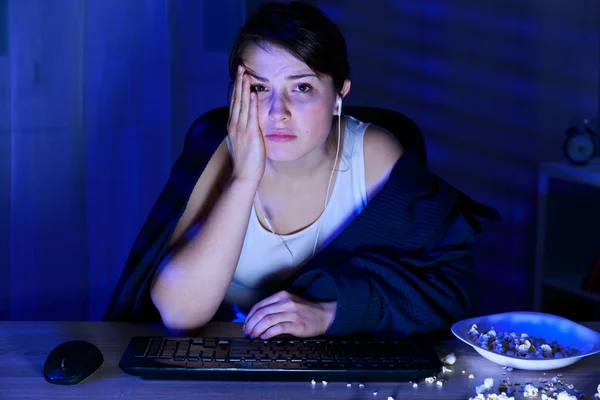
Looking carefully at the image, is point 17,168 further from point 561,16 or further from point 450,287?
point 561,16

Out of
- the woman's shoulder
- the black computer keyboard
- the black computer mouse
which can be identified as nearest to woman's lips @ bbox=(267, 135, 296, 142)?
the woman's shoulder

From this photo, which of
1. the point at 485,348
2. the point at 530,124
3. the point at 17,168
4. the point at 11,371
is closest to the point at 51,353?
the point at 11,371

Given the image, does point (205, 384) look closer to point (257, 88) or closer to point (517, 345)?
point (517, 345)

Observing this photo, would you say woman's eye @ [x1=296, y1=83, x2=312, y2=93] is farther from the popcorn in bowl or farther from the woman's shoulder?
the popcorn in bowl

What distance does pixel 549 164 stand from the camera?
235cm

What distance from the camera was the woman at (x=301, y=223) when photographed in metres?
1.21

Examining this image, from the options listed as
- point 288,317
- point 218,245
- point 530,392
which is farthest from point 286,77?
point 530,392

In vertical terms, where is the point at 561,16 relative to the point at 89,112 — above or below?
above

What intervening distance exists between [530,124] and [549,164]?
0.30 meters

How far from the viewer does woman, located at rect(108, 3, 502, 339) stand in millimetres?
1210

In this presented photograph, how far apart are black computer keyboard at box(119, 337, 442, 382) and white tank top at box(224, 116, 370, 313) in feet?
1.25

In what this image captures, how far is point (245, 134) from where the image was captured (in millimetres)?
1363

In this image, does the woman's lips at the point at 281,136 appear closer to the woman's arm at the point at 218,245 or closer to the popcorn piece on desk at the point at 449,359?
the woman's arm at the point at 218,245

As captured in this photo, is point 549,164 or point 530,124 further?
point 530,124
